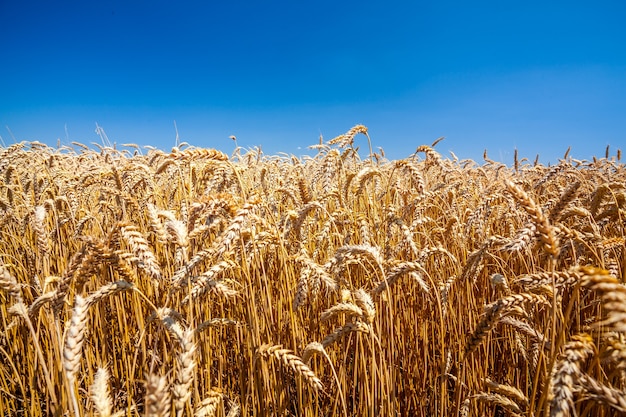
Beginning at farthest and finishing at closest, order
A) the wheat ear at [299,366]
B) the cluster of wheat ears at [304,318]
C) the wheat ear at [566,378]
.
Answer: the wheat ear at [299,366] → the cluster of wheat ears at [304,318] → the wheat ear at [566,378]

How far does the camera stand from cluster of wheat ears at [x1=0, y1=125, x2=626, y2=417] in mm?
842

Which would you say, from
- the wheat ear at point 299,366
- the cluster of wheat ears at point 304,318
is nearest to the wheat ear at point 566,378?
the cluster of wheat ears at point 304,318

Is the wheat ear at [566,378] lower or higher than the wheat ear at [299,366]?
higher

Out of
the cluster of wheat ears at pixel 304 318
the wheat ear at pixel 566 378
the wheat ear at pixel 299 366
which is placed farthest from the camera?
the wheat ear at pixel 299 366

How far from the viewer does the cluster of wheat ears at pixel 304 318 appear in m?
0.84

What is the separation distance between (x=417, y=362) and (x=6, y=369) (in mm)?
2135

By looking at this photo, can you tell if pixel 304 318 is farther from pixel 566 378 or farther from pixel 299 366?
pixel 566 378

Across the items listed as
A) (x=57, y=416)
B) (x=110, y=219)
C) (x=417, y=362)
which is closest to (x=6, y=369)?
(x=110, y=219)

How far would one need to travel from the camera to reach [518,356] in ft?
5.58

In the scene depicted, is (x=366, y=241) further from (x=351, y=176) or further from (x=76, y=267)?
(x=76, y=267)

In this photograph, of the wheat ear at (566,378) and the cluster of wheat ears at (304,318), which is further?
the cluster of wheat ears at (304,318)

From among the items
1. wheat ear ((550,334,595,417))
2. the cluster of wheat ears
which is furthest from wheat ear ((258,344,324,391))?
wheat ear ((550,334,595,417))

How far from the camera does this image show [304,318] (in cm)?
179

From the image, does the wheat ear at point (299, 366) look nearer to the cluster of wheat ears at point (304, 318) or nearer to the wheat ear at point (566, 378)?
the cluster of wheat ears at point (304, 318)
